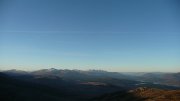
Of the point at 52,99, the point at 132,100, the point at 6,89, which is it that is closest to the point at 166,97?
the point at 132,100

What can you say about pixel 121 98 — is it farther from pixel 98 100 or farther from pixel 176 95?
pixel 176 95

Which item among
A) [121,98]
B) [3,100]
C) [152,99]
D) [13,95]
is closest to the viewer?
[152,99]

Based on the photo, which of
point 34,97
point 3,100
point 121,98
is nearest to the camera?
point 121,98

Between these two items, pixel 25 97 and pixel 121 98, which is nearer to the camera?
pixel 121 98

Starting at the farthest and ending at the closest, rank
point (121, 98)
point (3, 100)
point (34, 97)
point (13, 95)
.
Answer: point (34, 97) → point (13, 95) → point (3, 100) → point (121, 98)

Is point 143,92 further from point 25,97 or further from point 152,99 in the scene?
point 25,97

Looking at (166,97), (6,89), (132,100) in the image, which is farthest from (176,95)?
(6,89)

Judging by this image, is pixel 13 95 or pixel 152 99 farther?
pixel 13 95

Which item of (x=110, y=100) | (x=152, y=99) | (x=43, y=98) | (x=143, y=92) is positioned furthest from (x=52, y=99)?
(x=152, y=99)

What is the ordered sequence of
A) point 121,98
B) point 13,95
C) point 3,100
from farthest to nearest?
1. point 13,95
2. point 3,100
3. point 121,98
